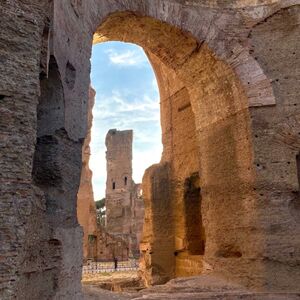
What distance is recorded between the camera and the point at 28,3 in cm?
336

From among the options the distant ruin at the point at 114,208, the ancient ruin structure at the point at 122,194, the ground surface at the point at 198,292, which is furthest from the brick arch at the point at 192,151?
the ancient ruin structure at the point at 122,194

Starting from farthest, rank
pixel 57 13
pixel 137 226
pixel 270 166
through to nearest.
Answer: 1. pixel 137 226
2. pixel 270 166
3. pixel 57 13

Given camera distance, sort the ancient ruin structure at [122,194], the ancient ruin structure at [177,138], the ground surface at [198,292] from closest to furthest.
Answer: the ancient ruin structure at [177,138], the ground surface at [198,292], the ancient ruin structure at [122,194]

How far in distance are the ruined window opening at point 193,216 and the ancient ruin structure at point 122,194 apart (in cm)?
1155

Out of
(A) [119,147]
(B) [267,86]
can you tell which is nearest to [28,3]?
(B) [267,86]

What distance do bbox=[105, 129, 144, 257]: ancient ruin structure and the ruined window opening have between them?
1155 centimetres

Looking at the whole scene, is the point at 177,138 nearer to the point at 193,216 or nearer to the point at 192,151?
the point at 192,151

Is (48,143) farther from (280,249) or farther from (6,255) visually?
(280,249)

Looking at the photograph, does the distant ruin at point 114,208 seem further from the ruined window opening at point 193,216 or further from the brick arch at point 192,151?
the ruined window opening at point 193,216

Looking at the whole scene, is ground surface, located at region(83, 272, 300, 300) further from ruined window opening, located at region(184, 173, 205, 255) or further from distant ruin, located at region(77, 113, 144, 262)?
distant ruin, located at region(77, 113, 144, 262)

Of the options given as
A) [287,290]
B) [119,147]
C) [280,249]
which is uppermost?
Result: [119,147]

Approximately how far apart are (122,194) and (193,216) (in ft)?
49.4

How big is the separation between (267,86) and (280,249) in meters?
2.61

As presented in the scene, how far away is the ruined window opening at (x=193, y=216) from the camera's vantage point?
8.16 metres
